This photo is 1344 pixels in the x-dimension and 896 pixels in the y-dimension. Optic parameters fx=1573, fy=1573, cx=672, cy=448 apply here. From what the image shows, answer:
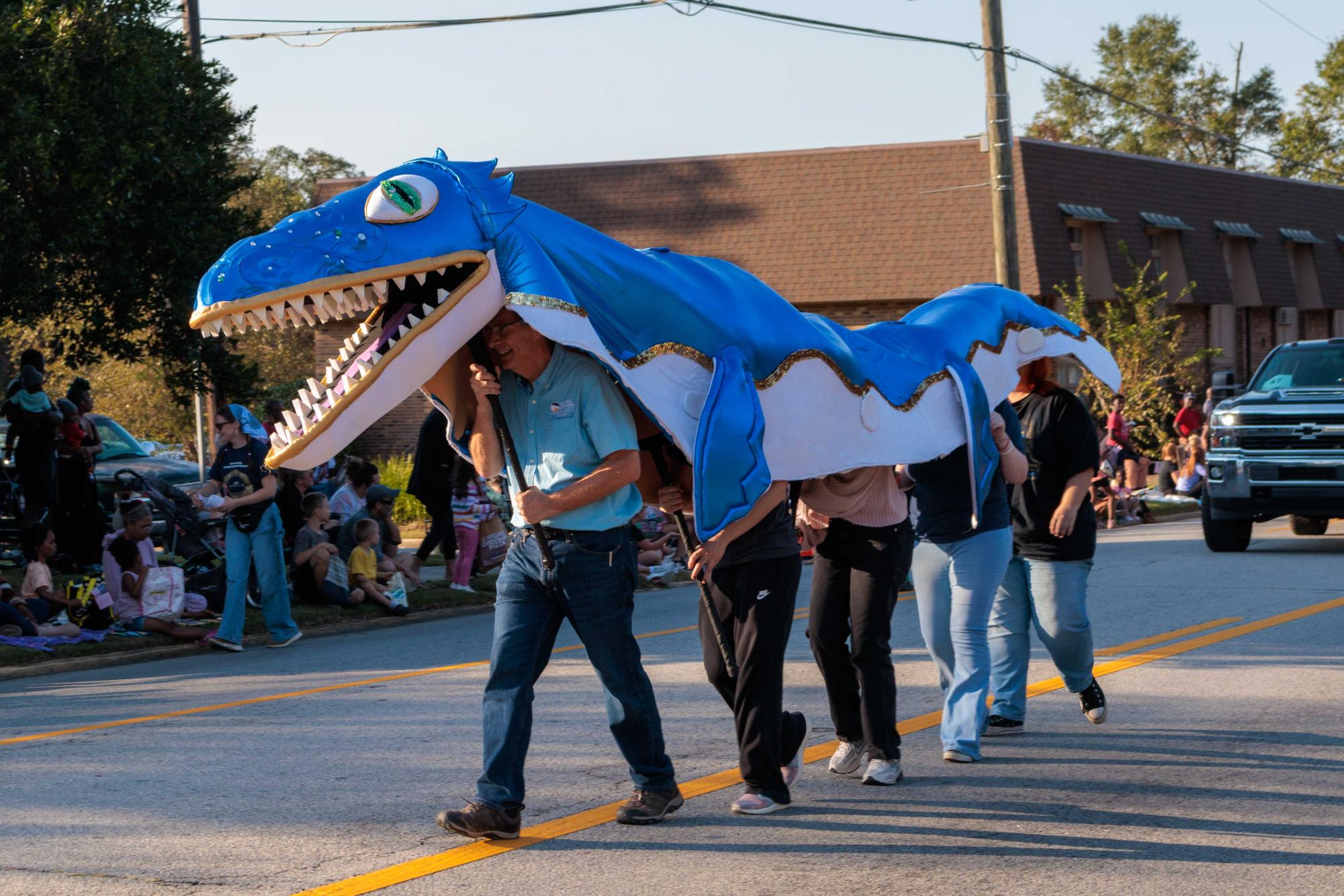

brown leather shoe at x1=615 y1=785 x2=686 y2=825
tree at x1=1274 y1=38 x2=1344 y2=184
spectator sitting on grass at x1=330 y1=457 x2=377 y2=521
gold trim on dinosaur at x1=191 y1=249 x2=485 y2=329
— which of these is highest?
tree at x1=1274 y1=38 x2=1344 y2=184

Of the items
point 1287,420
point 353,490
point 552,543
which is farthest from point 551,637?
point 1287,420

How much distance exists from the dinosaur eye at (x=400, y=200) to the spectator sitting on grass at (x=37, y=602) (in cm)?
784

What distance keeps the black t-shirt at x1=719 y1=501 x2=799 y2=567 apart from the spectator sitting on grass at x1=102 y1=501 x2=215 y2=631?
24.8ft

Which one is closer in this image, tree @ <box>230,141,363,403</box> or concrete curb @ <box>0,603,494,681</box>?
concrete curb @ <box>0,603,494,681</box>

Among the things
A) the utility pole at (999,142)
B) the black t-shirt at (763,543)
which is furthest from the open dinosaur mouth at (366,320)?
the utility pole at (999,142)

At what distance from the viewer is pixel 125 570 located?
12.9 meters

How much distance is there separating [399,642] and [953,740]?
6.29 metres

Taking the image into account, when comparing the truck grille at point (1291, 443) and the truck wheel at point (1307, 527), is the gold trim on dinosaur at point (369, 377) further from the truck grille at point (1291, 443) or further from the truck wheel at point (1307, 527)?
the truck wheel at point (1307, 527)

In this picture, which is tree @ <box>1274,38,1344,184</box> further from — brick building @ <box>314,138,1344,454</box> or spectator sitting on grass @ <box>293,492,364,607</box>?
spectator sitting on grass @ <box>293,492,364,607</box>

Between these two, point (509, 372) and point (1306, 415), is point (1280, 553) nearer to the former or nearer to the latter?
point (1306, 415)

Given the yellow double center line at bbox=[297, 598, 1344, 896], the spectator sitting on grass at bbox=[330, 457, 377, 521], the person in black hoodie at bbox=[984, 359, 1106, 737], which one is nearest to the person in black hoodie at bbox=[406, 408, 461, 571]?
the spectator sitting on grass at bbox=[330, 457, 377, 521]

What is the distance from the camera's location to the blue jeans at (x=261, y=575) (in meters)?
11.6

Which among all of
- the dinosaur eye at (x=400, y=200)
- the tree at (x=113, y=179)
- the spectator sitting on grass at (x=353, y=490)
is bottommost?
the spectator sitting on grass at (x=353, y=490)

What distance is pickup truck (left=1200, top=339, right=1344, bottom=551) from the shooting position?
16.6 m
